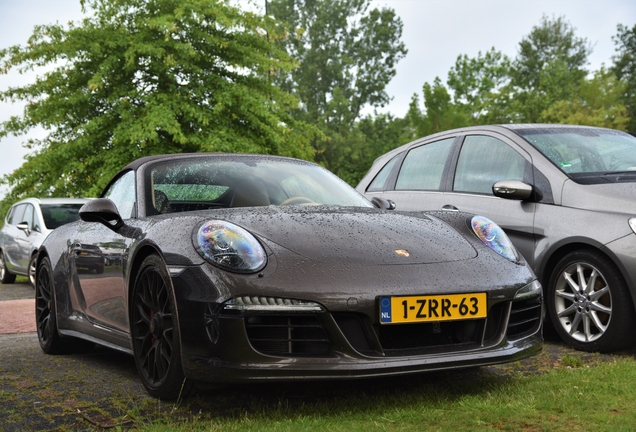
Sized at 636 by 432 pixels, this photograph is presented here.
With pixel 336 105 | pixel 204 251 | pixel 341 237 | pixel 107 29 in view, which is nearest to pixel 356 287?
pixel 341 237

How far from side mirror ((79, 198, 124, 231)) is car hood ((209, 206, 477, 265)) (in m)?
0.94

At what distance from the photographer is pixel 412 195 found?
741 cm

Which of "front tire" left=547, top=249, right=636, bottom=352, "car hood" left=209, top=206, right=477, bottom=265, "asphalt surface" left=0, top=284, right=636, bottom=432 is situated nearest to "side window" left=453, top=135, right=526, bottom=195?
"front tire" left=547, top=249, right=636, bottom=352

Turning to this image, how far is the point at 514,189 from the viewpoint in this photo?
20.1ft

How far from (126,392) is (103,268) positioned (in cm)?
86

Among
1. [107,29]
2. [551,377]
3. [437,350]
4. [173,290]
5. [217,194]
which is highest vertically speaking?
[107,29]

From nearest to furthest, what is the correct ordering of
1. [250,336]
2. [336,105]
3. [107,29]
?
1. [250,336]
2. [107,29]
3. [336,105]

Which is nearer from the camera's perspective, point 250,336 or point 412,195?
point 250,336

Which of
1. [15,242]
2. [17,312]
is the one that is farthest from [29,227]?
[17,312]

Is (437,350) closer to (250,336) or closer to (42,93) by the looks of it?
(250,336)

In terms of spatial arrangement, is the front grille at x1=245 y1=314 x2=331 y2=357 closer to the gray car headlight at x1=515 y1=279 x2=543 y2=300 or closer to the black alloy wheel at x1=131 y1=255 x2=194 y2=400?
the black alloy wheel at x1=131 y1=255 x2=194 y2=400

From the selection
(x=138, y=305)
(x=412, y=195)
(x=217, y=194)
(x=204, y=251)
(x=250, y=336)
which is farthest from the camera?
(x=412, y=195)

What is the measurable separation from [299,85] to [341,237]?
60570mm

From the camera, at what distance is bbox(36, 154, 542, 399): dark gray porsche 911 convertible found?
366cm
